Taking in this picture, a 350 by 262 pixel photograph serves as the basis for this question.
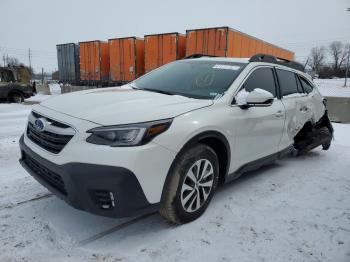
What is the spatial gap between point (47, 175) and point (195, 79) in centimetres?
195

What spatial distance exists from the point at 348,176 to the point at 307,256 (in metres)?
2.55

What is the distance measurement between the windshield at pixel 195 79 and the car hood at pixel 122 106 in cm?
28

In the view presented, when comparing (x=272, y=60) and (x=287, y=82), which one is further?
(x=287, y=82)

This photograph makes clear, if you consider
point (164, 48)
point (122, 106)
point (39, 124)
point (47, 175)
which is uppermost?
point (164, 48)

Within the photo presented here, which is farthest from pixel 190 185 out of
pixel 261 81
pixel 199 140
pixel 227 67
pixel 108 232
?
pixel 261 81

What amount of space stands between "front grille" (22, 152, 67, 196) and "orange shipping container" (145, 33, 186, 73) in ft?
41.4

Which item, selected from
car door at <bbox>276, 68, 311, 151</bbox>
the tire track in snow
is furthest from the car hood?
car door at <bbox>276, 68, 311, 151</bbox>

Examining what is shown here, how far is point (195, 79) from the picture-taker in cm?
370

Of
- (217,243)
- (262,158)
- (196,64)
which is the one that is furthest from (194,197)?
(196,64)

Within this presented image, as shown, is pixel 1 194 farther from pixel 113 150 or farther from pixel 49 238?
pixel 113 150

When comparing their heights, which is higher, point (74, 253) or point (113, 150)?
point (113, 150)

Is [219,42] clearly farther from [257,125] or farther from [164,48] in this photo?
[257,125]

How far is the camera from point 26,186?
3803mm

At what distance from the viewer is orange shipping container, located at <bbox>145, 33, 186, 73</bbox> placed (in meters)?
15.0
